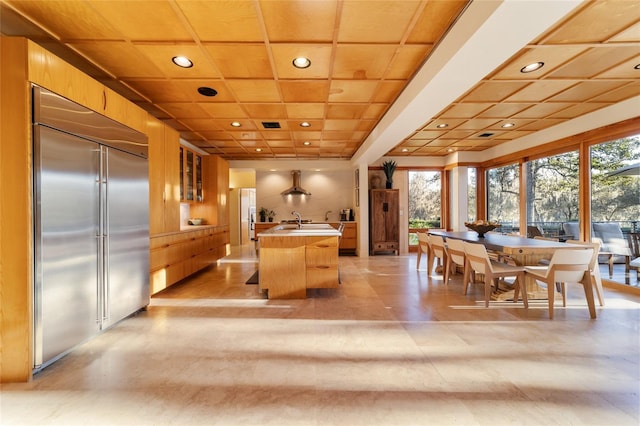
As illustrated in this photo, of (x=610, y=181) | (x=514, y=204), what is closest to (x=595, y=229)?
(x=610, y=181)

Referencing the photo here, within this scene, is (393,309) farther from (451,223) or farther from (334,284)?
(451,223)

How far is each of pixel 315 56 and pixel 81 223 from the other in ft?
8.45

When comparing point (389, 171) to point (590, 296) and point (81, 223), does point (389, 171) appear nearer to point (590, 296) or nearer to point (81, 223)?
point (590, 296)

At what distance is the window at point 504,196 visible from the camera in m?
6.95

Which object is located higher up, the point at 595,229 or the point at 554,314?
the point at 595,229

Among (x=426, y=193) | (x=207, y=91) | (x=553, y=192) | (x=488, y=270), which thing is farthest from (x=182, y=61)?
(x=426, y=193)

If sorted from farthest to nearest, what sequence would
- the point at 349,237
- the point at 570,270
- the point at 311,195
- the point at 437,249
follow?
1. the point at 311,195
2. the point at 349,237
3. the point at 437,249
4. the point at 570,270

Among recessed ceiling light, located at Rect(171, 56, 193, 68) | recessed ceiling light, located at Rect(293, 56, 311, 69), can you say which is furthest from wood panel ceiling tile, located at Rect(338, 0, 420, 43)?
recessed ceiling light, located at Rect(171, 56, 193, 68)

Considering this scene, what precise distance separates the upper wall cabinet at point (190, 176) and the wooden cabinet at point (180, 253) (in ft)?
2.25

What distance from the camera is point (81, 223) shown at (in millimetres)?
2406

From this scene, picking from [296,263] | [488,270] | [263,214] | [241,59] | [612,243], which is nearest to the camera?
[241,59]

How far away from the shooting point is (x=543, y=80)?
3.52 meters

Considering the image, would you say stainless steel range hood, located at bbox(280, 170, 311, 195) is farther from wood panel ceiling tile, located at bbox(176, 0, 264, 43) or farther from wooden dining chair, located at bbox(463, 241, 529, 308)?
wood panel ceiling tile, located at bbox(176, 0, 264, 43)

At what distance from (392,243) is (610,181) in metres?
4.45
